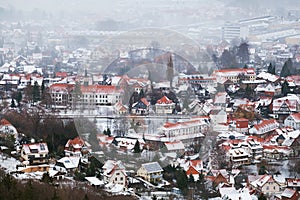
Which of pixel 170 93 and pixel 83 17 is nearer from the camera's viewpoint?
pixel 170 93

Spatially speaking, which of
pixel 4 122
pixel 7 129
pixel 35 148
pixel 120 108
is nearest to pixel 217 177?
pixel 35 148

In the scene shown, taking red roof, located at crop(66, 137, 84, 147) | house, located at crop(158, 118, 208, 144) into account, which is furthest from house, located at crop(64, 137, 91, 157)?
house, located at crop(158, 118, 208, 144)

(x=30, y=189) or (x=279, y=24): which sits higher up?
(x=279, y=24)

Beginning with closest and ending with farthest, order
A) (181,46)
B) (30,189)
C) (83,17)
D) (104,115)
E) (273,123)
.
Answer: (30,189) → (104,115) → (273,123) → (181,46) → (83,17)

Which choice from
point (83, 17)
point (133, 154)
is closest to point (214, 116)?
point (133, 154)

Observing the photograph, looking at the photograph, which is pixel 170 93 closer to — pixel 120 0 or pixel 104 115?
pixel 104 115

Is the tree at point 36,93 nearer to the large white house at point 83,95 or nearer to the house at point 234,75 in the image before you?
the large white house at point 83,95

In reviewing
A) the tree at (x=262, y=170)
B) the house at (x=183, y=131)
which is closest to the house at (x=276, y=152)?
the tree at (x=262, y=170)

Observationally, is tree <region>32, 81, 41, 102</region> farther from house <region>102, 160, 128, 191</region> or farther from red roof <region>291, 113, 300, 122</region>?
house <region>102, 160, 128, 191</region>
